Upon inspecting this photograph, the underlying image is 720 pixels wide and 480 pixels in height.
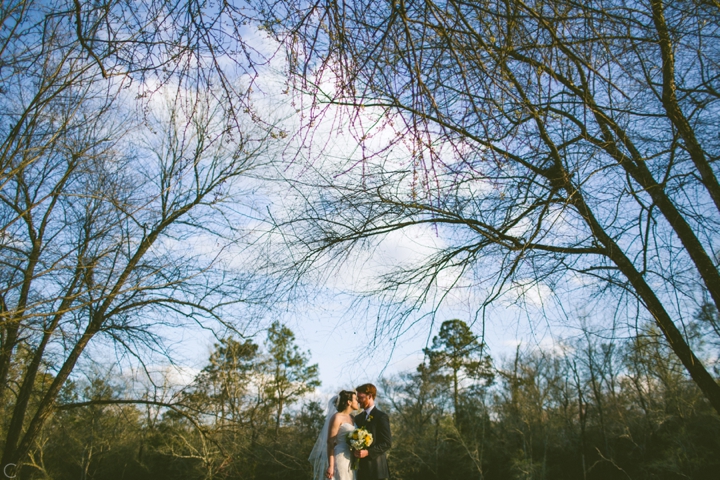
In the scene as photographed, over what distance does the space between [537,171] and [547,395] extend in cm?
2512

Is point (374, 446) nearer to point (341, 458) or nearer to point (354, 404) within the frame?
point (341, 458)

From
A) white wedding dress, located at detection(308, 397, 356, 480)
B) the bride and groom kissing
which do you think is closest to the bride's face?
the bride and groom kissing

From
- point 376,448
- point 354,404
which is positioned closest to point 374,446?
point 376,448

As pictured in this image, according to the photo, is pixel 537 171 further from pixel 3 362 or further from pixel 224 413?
pixel 3 362

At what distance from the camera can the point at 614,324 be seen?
3.61 m

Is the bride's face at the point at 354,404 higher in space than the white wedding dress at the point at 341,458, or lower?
higher

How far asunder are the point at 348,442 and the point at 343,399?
0.60 meters

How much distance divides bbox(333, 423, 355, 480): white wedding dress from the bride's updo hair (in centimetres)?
27

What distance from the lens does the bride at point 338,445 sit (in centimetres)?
529

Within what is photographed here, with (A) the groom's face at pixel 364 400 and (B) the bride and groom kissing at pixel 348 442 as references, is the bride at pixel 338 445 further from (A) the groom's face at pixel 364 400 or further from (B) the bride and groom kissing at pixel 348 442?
(A) the groom's face at pixel 364 400

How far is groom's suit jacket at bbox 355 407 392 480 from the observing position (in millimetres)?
5105

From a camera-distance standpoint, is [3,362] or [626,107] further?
[3,362]

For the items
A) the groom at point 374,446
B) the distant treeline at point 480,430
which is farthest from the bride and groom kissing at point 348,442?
the distant treeline at point 480,430

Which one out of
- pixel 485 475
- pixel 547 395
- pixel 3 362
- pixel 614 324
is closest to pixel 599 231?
pixel 614 324
